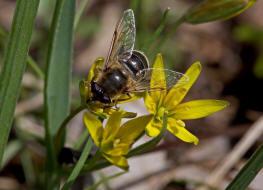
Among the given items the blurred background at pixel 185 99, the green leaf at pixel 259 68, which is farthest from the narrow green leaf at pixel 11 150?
the green leaf at pixel 259 68

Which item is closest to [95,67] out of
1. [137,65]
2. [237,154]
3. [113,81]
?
[113,81]

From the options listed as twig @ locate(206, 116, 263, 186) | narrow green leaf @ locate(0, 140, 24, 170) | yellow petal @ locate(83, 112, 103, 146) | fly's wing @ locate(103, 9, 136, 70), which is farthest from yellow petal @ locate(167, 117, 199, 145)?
narrow green leaf @ locate(0, 140, 24, 170)

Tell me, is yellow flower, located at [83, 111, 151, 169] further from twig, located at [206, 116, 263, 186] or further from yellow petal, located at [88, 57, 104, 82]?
twig, located at [206, 116, 263, 186]

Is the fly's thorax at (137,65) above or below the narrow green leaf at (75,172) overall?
above

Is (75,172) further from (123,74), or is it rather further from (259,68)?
(259,68)

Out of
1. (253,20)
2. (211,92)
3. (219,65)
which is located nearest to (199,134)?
(211,92)

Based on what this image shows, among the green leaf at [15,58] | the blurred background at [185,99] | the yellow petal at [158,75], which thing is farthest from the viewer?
the blurred background at [185,99]

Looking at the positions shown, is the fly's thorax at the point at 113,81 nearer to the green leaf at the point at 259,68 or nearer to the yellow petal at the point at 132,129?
the yellow petal at the point at 132,129
